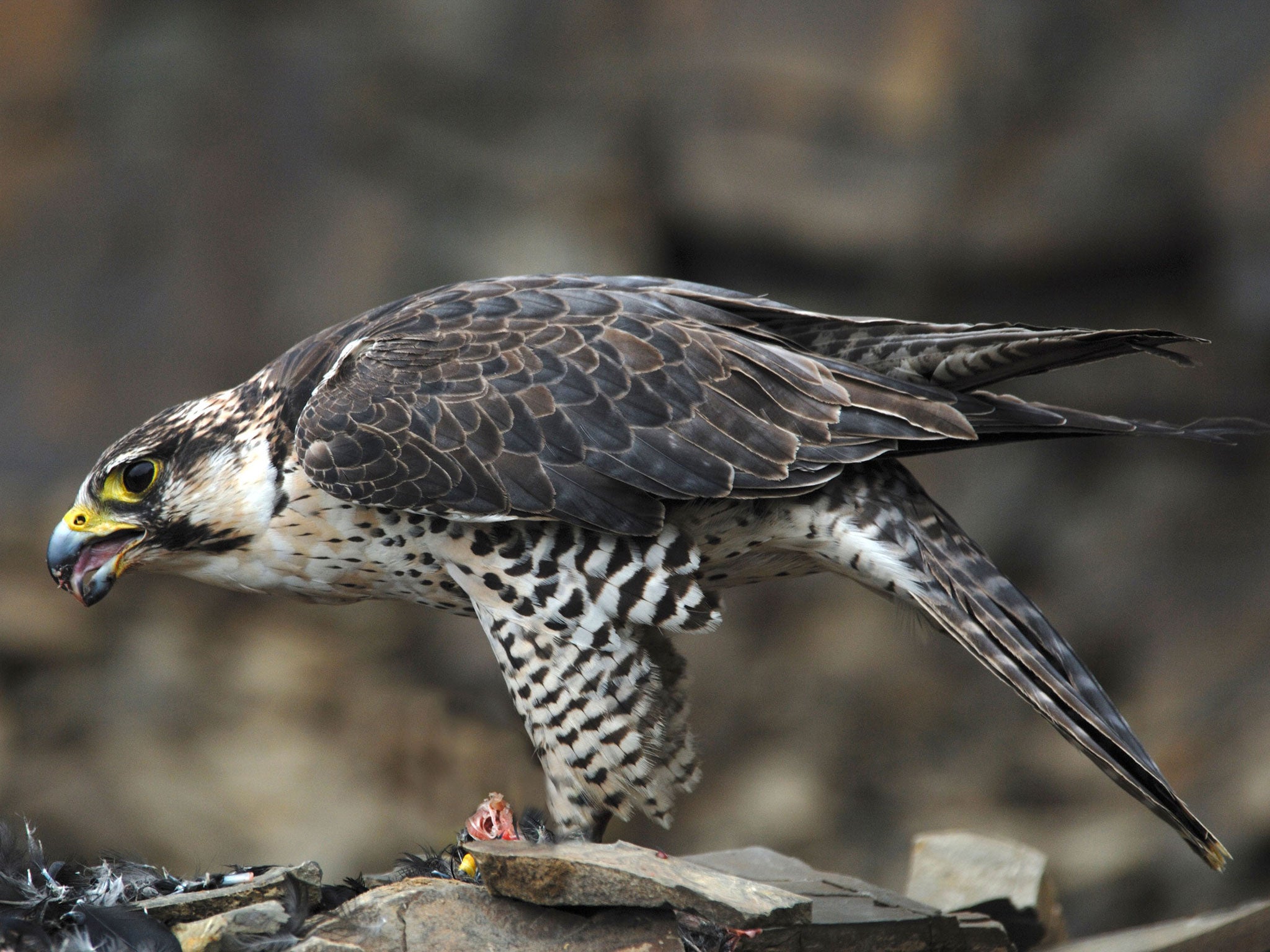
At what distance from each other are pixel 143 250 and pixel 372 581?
3.85 meters

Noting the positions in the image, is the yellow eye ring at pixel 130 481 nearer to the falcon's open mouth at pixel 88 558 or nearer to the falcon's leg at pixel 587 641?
the falcon's open mouth at pixel 88 558

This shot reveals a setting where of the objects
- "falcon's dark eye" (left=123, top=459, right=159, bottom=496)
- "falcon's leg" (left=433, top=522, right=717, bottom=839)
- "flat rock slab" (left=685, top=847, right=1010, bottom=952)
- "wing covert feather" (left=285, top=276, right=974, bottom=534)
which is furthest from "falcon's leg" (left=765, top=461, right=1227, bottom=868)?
"falcon's dark eye" (left=123, top=459, right=159, bottom=496)

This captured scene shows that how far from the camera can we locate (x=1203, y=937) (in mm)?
2912

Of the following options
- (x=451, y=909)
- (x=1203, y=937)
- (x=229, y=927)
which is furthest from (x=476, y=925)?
(x=1203, y=937)

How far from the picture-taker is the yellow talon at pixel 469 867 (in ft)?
8.79

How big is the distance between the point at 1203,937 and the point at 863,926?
933 millimetres

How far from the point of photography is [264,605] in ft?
19.5

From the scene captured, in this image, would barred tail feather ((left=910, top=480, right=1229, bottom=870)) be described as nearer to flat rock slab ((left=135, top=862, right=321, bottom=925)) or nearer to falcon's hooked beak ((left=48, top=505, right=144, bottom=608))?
flat rock slab ((left=135, top=862, right=321, bottom=925))

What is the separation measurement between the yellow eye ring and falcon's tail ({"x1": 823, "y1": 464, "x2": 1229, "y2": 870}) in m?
1.66

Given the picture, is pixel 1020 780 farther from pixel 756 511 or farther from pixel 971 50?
pixel 756 511

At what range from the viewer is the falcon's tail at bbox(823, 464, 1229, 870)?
2.50 metres

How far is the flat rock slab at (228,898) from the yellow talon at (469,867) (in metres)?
0.35

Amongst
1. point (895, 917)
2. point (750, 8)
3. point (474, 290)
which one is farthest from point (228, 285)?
point (895, 917)

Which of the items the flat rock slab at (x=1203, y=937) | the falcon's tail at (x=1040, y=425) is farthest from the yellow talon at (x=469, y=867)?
the flat rock slab at (x=1203, y=937)
